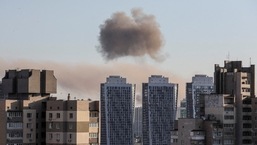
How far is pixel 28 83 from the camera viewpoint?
138ft

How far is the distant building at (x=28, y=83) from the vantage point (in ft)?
139

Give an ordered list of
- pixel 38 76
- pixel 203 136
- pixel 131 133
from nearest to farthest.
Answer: pixel 38 76 < pixel 203 136 < pixel 131 133

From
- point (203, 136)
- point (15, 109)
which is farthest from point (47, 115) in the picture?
point (203, 136)

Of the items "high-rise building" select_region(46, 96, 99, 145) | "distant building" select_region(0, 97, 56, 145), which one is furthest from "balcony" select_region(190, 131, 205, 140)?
"distant building" select_region(0, 97, 56, 145)

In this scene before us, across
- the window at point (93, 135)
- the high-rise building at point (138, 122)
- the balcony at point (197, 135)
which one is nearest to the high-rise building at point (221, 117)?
the balcony at point (197, 135)

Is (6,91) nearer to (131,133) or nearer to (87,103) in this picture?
(87,103)

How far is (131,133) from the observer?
100m

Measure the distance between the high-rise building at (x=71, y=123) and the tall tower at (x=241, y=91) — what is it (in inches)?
440

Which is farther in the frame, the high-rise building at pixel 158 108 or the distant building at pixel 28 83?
the high-rise building at pixel 158 108

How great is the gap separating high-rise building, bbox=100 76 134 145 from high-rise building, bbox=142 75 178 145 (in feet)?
7.08

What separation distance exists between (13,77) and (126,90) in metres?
61.0

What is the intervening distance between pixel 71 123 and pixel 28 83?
435 cm

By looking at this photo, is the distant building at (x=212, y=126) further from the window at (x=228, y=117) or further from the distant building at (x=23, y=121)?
the distant building at (x=23, y=121)

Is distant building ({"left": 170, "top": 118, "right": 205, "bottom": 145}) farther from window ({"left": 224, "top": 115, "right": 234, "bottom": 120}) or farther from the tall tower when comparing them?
the tall tower
